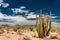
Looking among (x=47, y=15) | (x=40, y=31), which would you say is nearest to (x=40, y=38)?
(x=40, y=31)

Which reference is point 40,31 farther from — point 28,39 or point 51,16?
point 28,39

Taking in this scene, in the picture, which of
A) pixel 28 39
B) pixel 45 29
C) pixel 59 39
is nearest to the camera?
pixel 28 39

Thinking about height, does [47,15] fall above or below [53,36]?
above

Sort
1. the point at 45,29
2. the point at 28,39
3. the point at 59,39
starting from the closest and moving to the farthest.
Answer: the point at 28,39 → the point at 59,39 → the point at 45,29

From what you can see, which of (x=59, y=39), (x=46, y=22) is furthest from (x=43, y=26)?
(x=59, y=39)

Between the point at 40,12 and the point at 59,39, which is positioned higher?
the point at 40,12

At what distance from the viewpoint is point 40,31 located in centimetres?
1900

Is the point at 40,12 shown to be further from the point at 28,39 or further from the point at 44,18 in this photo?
the point at 28,39

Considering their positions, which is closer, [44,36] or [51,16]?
[51,16]

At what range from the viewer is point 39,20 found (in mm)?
17797

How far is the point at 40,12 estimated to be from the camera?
17.8m

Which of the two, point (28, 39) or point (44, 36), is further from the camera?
point (44, 36)

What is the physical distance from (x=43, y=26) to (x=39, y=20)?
91cm

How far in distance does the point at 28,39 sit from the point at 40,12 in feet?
9.98
